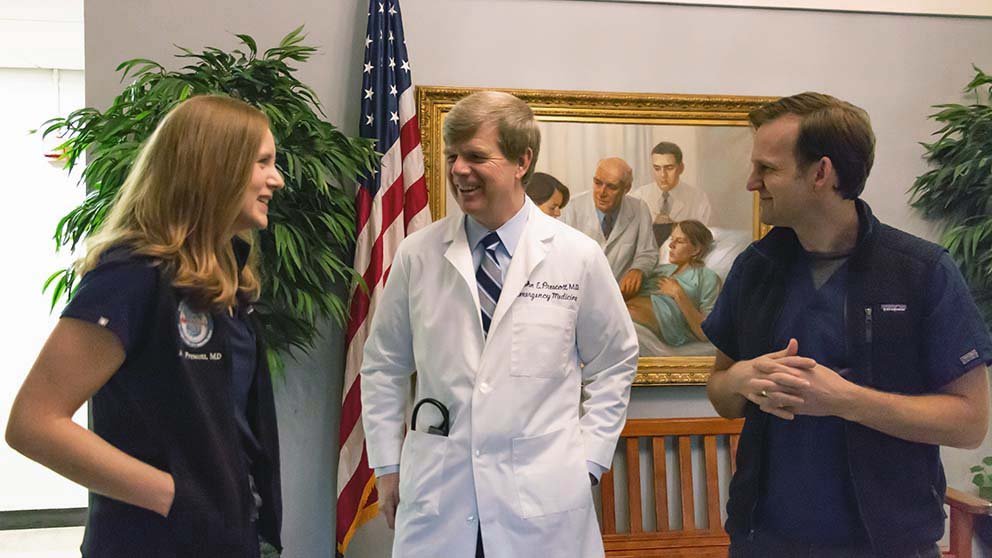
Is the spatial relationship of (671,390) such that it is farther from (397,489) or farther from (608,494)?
(397,489)

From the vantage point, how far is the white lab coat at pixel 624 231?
4.28m

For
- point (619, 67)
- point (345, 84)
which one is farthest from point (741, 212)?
point (345, 84)

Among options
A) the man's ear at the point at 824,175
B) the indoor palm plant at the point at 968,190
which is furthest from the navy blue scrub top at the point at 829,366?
the indoor palm plant at the point at 968,190

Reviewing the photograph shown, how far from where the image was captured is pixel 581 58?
4301mm

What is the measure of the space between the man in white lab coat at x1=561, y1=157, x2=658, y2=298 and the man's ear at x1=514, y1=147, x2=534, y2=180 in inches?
71.1

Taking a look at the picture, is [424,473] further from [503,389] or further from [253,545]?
[253,545]

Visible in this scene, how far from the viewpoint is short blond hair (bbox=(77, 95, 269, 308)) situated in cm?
157

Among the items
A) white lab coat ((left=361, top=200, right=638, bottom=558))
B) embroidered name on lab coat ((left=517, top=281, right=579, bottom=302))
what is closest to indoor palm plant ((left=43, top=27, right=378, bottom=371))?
white lab coat ((left=361, top=200, right=638, bottom=558))

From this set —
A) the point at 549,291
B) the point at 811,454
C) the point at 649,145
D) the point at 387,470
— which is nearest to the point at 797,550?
the point at 811,454

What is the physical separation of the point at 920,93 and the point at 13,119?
6469 millimetres

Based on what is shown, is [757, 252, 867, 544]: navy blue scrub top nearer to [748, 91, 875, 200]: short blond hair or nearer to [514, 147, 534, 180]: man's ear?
[748, 91, 875, 200]: short blond hair

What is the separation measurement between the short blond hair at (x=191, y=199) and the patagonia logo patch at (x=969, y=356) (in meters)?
1.42

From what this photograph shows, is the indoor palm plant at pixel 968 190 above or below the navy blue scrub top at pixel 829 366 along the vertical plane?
above

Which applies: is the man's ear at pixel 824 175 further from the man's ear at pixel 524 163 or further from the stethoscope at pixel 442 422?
the stethoscope at pixel 442 422
